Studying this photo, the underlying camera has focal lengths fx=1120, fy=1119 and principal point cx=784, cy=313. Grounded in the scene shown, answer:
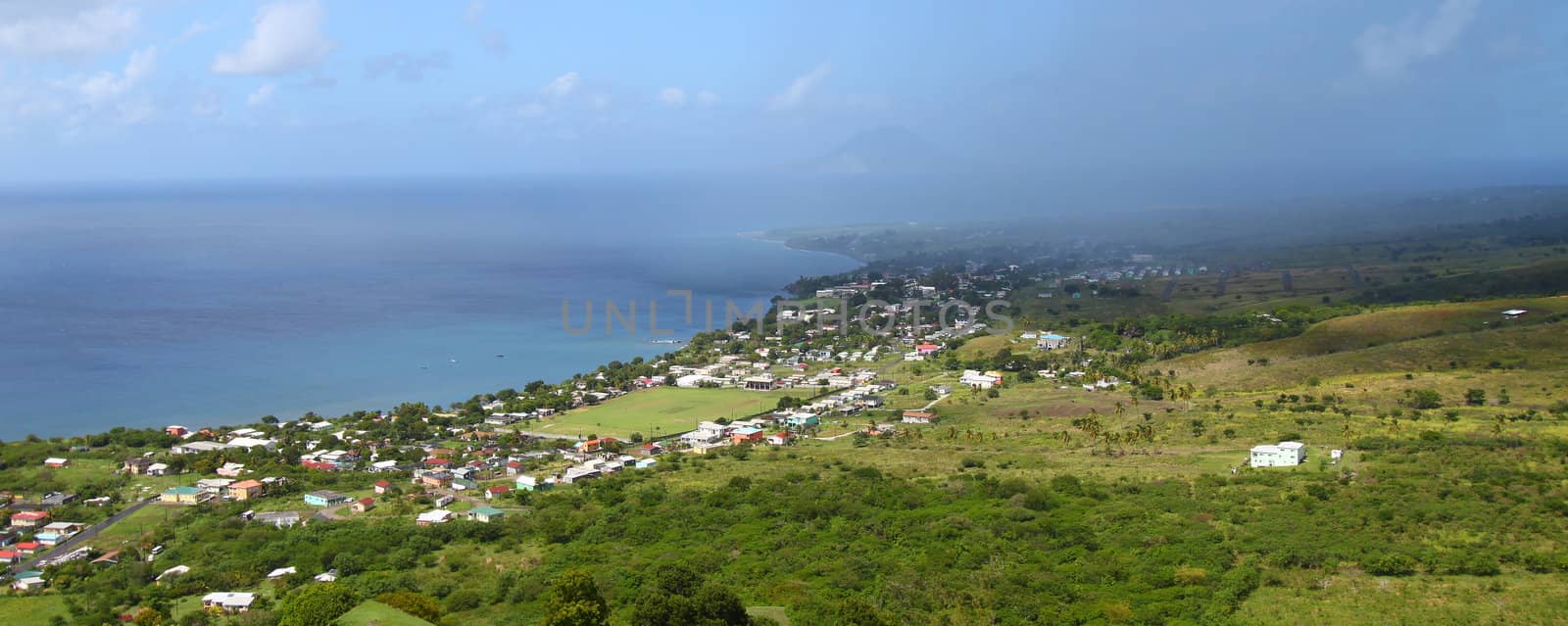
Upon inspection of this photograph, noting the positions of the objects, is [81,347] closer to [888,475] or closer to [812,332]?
[812,332]

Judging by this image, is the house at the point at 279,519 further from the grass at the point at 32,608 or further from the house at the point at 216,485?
the grass at the point at 32,608

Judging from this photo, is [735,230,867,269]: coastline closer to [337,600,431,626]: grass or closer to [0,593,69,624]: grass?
[0,593,69,624]: grass

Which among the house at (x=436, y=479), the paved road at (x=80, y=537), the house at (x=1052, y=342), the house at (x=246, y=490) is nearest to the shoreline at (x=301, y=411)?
the paved road at (x=80, y=537)

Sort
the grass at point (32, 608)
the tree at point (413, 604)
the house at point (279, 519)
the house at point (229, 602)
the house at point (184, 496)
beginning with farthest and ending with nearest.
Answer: the house at point (184, 496) < the house at point (279, 519) < the grass at point (32, 608) < the house at point (229, 602) < the tree at point (413, 604)

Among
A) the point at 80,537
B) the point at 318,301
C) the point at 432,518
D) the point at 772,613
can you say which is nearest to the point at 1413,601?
the point at 772,613

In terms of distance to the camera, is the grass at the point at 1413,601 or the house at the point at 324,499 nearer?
the grass at the point at 1413,601

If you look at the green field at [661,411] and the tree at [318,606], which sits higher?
the tree at [318,606]

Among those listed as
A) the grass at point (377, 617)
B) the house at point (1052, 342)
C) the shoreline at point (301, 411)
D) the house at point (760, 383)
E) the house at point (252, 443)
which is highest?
the grass at point (377, 617)

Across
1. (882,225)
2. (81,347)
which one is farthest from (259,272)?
(882,225)
